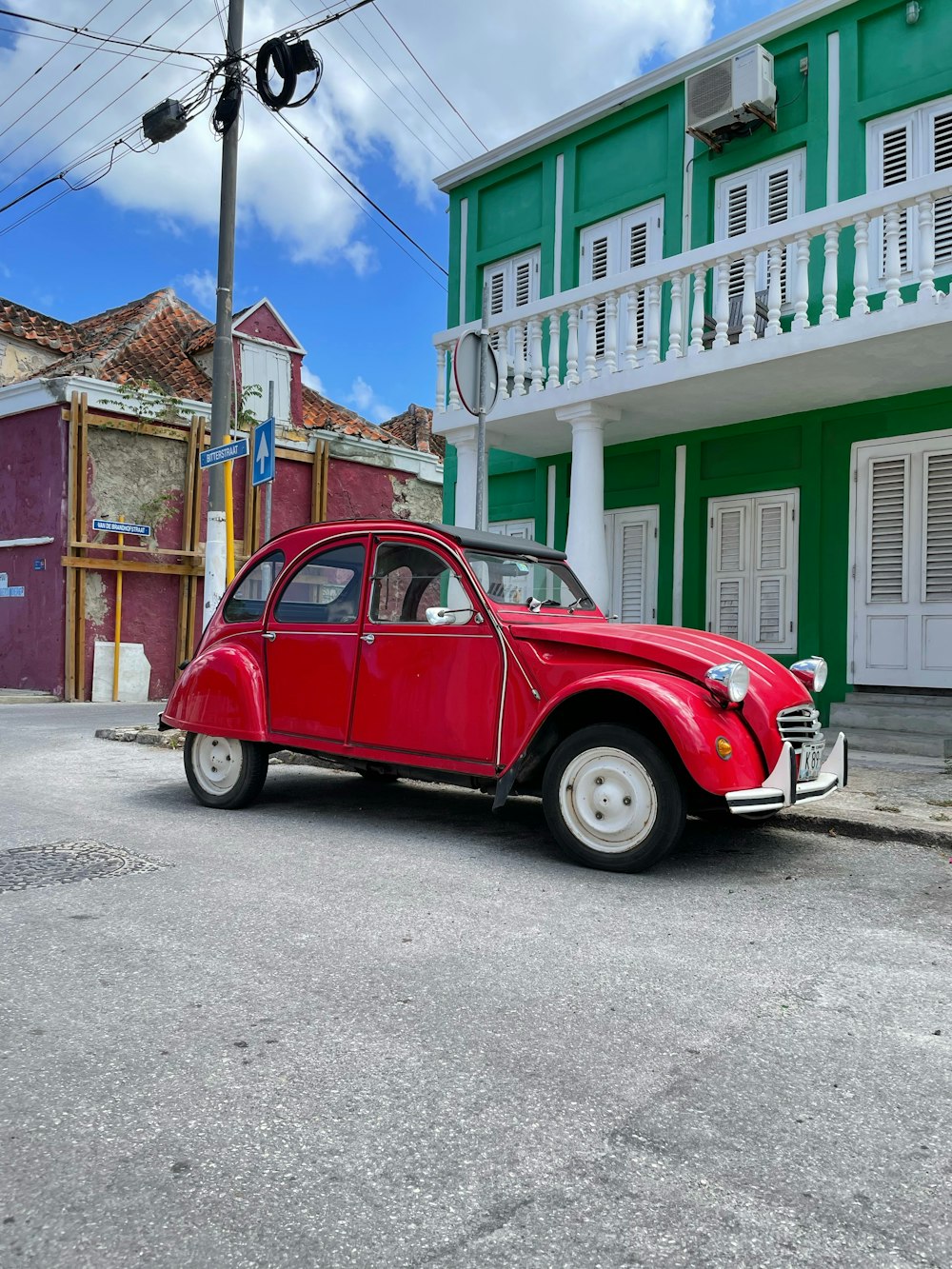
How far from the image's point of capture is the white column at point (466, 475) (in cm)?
1205

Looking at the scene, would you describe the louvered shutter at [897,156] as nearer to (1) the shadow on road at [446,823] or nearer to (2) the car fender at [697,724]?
(1) the shadow on road at [446,823]

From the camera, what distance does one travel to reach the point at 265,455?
976 cm

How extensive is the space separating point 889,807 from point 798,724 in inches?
57.2

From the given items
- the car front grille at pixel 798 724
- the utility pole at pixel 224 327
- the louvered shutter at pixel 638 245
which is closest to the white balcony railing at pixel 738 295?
the louvered shutter at pixel 638 245

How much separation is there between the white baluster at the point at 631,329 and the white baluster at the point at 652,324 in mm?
139

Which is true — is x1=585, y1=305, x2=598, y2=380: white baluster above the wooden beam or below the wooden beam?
above

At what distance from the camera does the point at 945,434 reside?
10.0 meters

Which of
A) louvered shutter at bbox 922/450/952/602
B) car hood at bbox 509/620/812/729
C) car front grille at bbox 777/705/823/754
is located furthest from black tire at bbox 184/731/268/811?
louvered shutter at bbox 922/450/952/602

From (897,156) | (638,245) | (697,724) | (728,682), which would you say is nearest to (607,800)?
(697,724)

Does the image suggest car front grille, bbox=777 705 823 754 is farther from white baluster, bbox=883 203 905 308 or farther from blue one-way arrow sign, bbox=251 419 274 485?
blue one-way arrow sign, bbox=251 419 274 485

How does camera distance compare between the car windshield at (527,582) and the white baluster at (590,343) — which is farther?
the white baluster at (590,343)

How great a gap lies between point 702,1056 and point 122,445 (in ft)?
55.9

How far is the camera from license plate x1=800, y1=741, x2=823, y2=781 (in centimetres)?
513

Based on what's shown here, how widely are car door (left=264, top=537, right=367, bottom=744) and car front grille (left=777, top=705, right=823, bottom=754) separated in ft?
7.92
